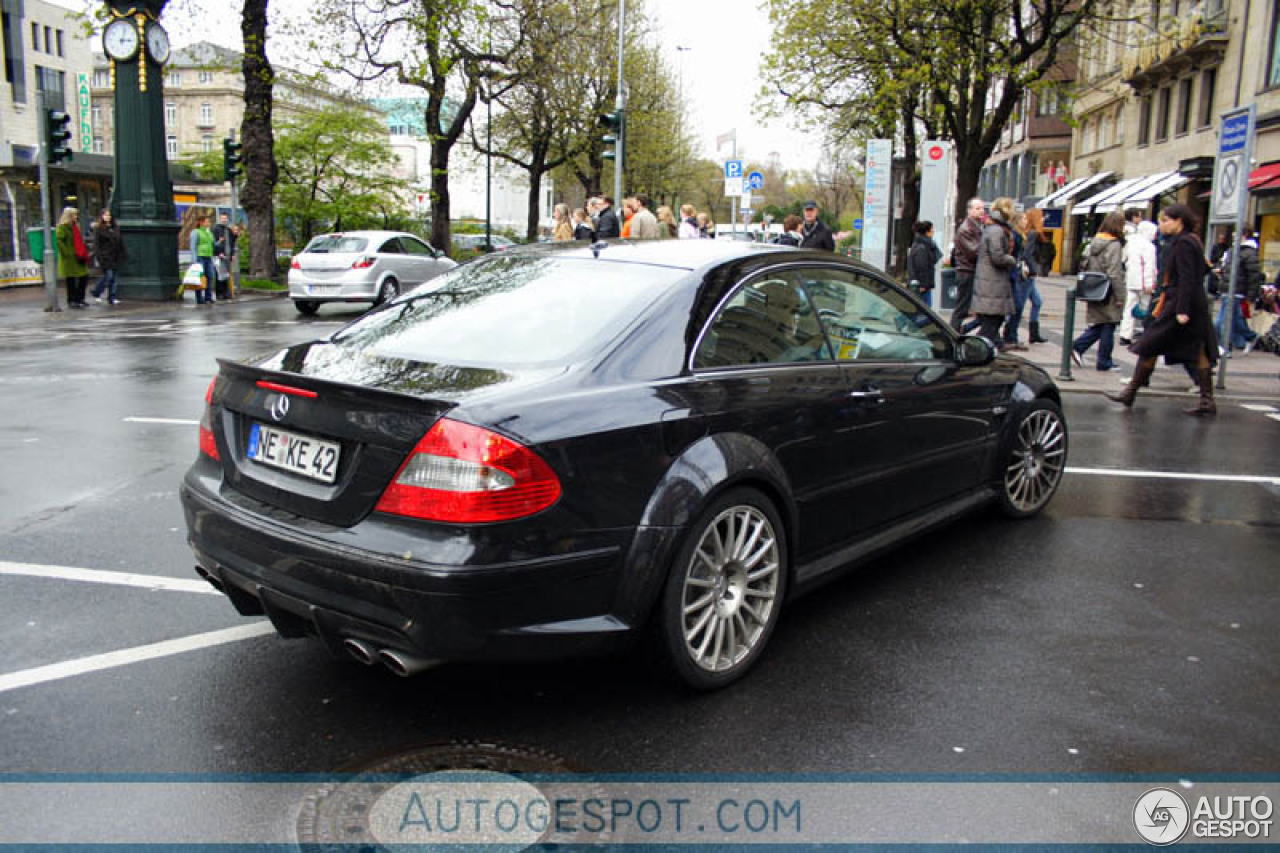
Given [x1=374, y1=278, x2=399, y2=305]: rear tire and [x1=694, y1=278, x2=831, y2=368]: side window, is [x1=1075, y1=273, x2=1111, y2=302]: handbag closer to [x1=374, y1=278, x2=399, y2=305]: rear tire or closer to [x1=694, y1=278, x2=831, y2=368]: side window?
[x1=694, y1=278, x2=831, y2=368]: side window

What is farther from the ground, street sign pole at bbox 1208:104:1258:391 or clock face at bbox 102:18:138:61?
clock face at bbox 102:18:138:61

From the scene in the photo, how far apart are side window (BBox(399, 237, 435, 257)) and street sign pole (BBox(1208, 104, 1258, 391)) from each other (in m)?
14.7

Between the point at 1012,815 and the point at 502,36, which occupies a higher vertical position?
the point at 502,36

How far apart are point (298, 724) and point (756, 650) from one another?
156 cm

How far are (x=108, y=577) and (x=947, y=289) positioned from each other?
16.5m

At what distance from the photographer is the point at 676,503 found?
3.44m

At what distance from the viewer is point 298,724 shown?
344 centimetres

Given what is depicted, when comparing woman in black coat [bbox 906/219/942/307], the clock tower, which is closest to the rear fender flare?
woman in black coat [bbox 906/219/942/307]

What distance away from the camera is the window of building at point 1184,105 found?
33812 mm

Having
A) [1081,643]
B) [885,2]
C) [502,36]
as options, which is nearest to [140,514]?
[1081,643]

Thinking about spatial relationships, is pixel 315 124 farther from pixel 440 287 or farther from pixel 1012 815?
pixel 1012 815

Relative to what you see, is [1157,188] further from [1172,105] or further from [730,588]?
[730,588]

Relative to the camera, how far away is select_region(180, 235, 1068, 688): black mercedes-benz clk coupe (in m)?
3.12

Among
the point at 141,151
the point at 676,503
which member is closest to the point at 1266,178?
the point at 141,151
